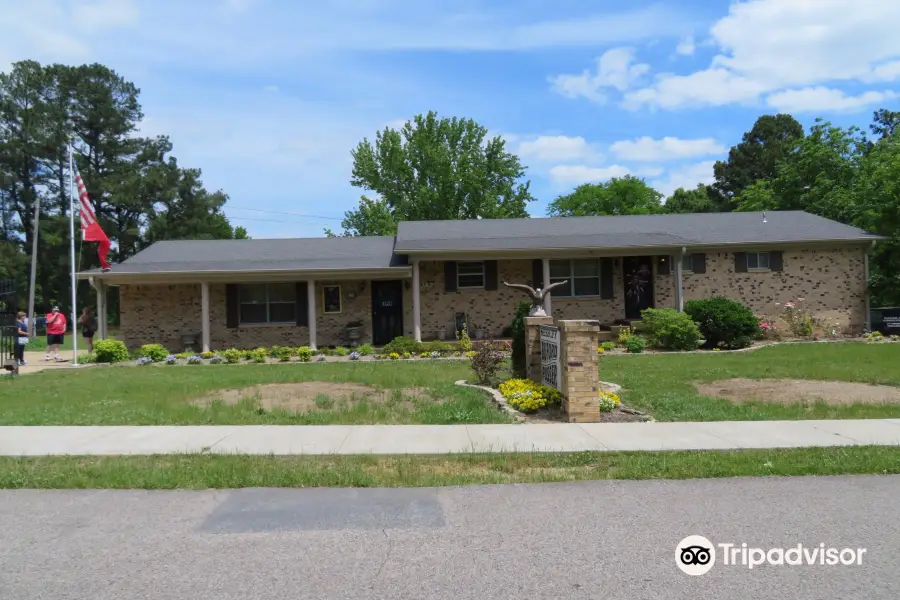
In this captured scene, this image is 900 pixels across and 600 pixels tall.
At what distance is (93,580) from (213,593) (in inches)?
32.1

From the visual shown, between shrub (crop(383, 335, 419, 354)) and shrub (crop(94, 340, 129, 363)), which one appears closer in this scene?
shrub (crop(383, 335, 419, 354))

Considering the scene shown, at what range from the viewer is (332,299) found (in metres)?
22.5

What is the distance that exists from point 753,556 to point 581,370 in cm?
501

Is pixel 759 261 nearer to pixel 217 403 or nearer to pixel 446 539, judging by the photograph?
pixel 217 403

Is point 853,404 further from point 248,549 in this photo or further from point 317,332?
A: point 317,332

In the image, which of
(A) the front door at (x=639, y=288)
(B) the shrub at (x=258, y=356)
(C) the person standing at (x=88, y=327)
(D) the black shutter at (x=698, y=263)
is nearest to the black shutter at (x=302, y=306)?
(B) the shrub at (x=258, y=356)

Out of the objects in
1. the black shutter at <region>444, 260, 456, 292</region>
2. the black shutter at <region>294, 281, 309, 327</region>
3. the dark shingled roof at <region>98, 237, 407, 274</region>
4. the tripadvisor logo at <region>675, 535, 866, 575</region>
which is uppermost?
the dark shingled roof at <region>98, 237, 407, 274</region>

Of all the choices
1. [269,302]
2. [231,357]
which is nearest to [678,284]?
[269,302]

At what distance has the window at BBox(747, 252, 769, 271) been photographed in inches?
878

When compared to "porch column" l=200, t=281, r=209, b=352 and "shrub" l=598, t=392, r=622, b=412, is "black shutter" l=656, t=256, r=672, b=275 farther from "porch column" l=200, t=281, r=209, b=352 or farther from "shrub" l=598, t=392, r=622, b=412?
"porch column" l=200, t=281, r=209, b=352

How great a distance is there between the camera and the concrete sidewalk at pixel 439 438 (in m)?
7.74

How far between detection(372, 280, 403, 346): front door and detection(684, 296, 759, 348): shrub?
355 inches

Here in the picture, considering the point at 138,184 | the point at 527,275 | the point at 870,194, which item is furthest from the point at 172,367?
the point at 138,184

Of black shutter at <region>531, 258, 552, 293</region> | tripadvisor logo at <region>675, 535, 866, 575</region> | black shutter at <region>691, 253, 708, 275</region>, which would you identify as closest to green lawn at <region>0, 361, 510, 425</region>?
tripadvisor logo at <region>675, 535, 866, 575</region>
